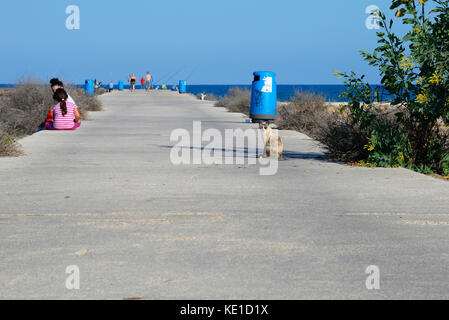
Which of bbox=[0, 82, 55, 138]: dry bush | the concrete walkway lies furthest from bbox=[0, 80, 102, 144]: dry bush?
the concrete walkway

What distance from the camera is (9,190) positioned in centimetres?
912

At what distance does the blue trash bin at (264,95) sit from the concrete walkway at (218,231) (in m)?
10.00

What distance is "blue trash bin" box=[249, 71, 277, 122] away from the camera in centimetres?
2183

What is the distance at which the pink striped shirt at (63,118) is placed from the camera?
60.5ft

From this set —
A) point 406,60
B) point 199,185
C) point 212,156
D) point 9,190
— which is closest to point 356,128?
point 406,60

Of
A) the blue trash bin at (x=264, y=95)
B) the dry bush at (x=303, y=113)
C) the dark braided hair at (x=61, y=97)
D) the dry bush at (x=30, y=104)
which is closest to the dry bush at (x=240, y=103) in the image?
the dry bush at (x=303, y=113)

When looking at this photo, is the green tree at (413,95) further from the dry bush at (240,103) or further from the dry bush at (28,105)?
Result: the dry bush at (240,103)

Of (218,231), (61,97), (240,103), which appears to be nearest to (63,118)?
(61,97)

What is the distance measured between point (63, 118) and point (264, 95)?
20.7 feet

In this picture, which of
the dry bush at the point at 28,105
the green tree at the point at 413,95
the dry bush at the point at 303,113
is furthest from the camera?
the dry bush at the point at 28,105

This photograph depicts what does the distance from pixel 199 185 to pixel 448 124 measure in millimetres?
4172
